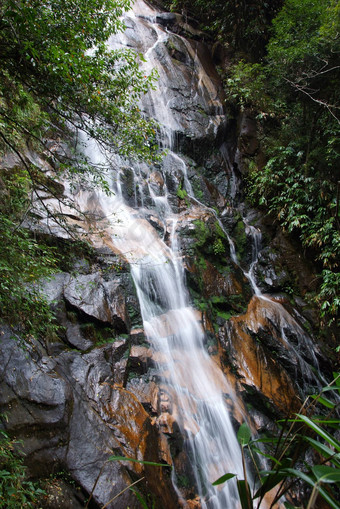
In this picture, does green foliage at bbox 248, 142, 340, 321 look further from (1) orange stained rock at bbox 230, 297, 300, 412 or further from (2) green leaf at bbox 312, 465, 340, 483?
(2) green leaf at bbox 312, 465, 340, 483

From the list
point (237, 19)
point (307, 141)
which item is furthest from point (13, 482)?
point (237, 19)

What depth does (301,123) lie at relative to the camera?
10500 millimetres

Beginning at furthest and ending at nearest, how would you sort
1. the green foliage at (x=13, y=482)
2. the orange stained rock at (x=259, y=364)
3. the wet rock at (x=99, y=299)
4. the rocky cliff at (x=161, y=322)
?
the orange stained rock at (x=259, y=364), the wet rock at (x=99, y=299), the rocky cliff at (x=161, y=322), the green foliage at (x=13, y=482)

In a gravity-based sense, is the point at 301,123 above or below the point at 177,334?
above

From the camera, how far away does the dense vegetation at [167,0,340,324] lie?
8.42m

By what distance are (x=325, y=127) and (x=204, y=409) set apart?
9.80 metres

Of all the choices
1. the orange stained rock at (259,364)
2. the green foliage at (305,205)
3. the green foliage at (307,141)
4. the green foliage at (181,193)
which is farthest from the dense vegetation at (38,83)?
the green foliage at (305,205)

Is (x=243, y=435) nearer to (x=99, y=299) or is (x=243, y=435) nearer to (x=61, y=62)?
(x=61, y=62)

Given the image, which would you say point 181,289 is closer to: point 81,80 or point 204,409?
point 204,409

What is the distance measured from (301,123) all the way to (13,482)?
41.6 ft

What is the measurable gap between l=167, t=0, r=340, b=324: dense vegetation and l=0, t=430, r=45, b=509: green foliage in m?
7.91

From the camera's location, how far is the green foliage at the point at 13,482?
229 cm

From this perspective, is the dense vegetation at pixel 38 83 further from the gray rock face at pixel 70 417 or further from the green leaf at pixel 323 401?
the green leaf at pixel 323 401

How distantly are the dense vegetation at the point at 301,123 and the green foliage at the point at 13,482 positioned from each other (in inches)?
311
